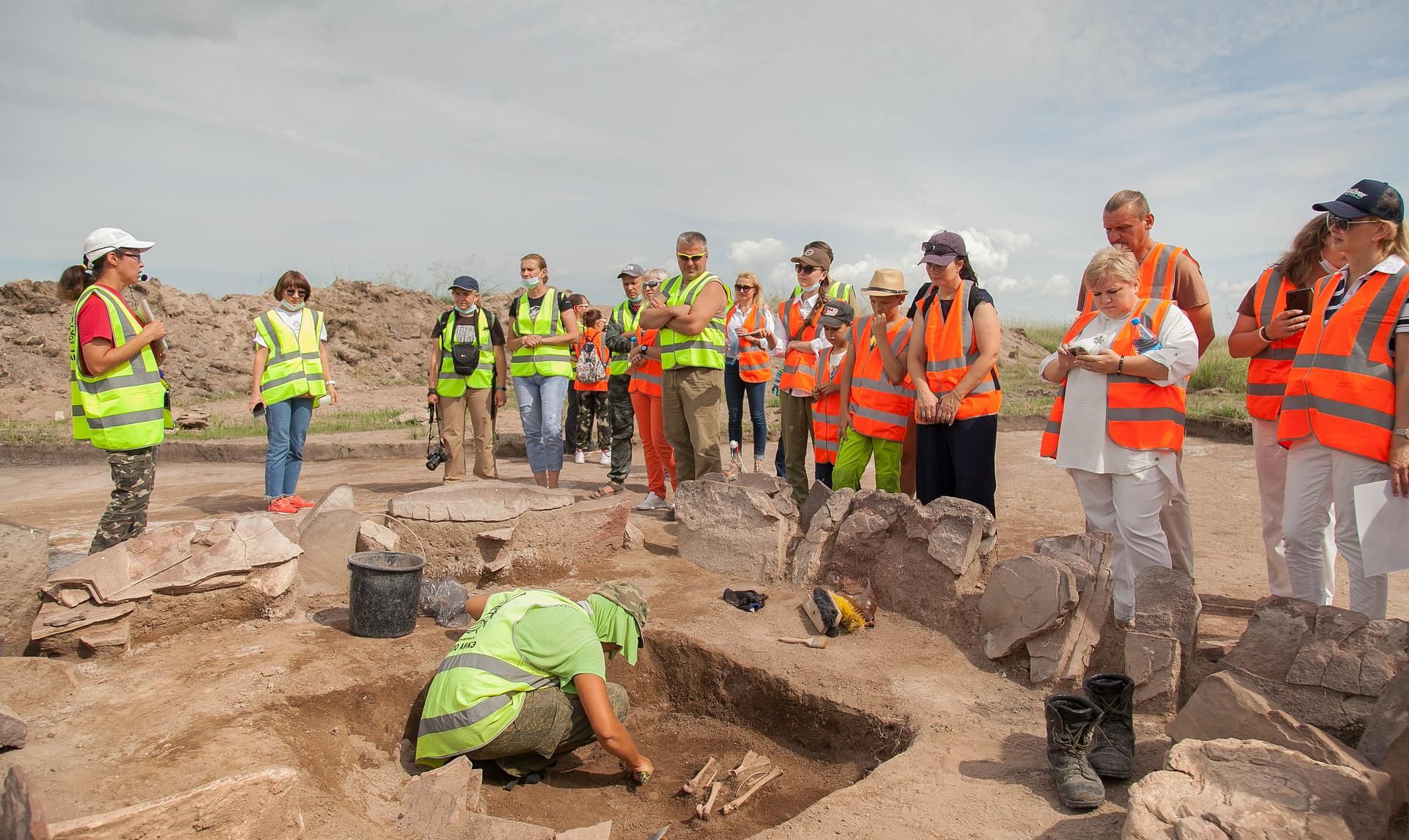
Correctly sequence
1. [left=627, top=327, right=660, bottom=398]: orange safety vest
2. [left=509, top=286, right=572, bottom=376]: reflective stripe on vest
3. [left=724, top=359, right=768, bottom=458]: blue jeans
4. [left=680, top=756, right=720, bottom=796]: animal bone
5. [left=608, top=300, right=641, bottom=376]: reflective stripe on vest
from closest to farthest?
1. [left=680, top=756, right=720, bottom=796]: animal bone
2. [left=627, top=327, right=660, bottom=398]: orange safety vest
3. [left=509, top=286, right=572, bottom=376]: reflective stripe on vest
4. [left=724, top=359, right=768, bottom=458]: blue jeans
5. [left=608, top=300, right=641, bottom=376]: reflective stripe on vest

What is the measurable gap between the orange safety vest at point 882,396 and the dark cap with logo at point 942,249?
1.78 ft

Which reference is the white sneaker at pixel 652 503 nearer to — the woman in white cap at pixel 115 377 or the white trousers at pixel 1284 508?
the woman in white cap at pixel 115 377

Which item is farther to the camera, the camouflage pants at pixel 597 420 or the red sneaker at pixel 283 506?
the camouflage pants at pixel 597 420

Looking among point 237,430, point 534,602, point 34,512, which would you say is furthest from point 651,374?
point 237,430

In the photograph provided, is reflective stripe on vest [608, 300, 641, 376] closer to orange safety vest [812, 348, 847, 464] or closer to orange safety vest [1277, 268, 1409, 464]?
orange safety vest [812, 348, 847, 464]

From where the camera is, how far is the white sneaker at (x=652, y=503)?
22.3 feet

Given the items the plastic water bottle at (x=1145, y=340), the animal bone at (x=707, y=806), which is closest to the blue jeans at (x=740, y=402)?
the plastic water bottle at (x=1145, y=340)

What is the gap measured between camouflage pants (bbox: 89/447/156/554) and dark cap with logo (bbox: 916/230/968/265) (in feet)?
13.3

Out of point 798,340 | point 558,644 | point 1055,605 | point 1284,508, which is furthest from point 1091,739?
point 798,340

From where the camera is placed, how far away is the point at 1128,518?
3957mm

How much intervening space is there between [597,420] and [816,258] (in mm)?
3656

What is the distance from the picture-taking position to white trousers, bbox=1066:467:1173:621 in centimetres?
392

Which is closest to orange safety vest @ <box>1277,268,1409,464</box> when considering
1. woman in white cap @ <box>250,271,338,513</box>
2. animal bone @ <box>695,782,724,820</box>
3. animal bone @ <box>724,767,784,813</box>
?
animal bone @ <box>724,767,784,813</box>

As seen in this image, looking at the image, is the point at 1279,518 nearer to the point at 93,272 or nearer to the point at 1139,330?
the point at 1139,330
